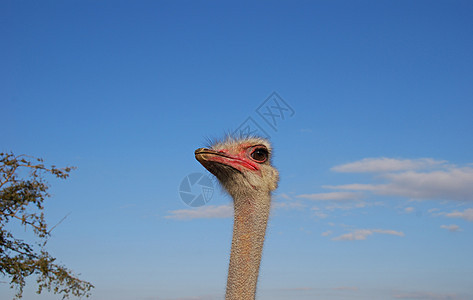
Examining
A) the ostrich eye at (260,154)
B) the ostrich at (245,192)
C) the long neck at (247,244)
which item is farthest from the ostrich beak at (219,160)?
the long neck at (247,244)

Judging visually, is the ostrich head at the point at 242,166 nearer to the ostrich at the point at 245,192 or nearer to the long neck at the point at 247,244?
the ostrich at the point at 245,192

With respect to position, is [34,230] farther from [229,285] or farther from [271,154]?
[271,154]

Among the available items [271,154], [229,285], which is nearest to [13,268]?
[229,285]

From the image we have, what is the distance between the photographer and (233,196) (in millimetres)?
8219

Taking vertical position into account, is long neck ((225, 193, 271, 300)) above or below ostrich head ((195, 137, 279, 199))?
below

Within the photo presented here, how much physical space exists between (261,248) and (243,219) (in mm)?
349

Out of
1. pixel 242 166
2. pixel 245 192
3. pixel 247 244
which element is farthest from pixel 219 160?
pixel 247 244

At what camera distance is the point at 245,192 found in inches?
317

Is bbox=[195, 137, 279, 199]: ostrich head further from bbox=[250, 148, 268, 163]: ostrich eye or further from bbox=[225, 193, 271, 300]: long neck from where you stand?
bbox=[225, 193, 271, 300]: long neck

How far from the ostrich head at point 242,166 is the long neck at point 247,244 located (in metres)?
0.11

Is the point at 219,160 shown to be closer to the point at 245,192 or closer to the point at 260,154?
the point at 245,192

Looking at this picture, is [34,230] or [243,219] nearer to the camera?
[34,230]

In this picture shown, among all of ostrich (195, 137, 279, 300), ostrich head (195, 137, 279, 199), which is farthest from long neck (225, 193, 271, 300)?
ostrich head (195, 137, 279, 199)

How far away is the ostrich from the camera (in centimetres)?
767
